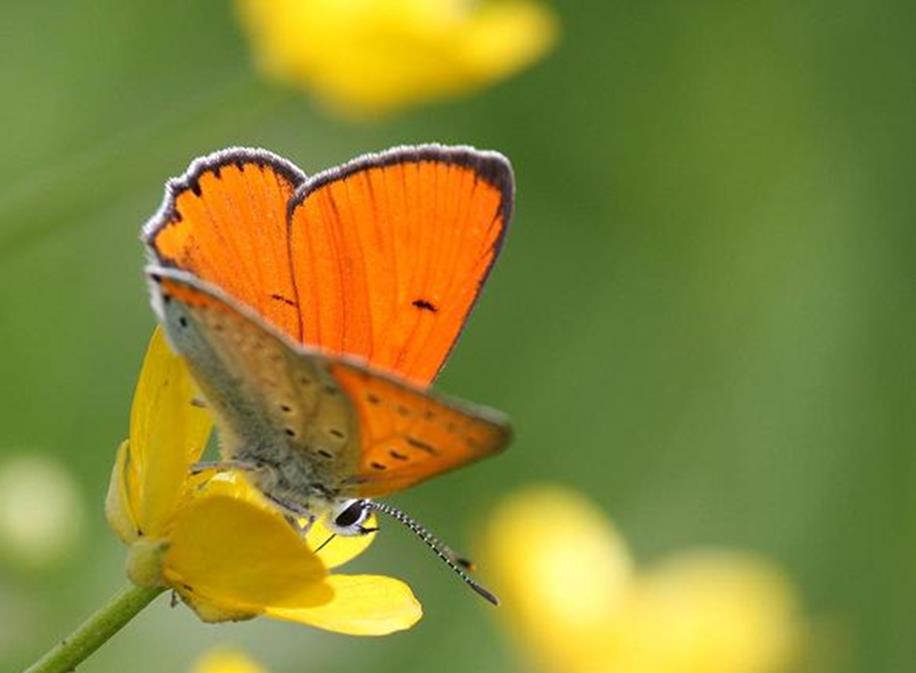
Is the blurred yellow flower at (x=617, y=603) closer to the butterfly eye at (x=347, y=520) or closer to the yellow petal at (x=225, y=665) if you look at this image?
the butterfly eye at (x=347, y=520)

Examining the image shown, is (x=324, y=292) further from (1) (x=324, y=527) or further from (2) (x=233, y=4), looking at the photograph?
(2) (x=233, y=4)

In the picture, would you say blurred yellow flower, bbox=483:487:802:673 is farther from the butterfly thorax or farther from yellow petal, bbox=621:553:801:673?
the butterfly thorax

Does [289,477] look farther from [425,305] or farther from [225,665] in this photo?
[225,665]

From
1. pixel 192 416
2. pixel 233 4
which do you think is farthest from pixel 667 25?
pixel 192 416

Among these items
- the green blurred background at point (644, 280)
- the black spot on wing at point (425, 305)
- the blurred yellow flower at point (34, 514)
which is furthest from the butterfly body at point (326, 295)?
the green blurred background at point (644, 280)

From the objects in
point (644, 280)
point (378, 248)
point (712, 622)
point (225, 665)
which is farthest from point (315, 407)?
point (644, 280)

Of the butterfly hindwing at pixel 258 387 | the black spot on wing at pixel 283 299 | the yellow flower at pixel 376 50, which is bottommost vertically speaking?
the butterfly hindwing at pixel 258 387
